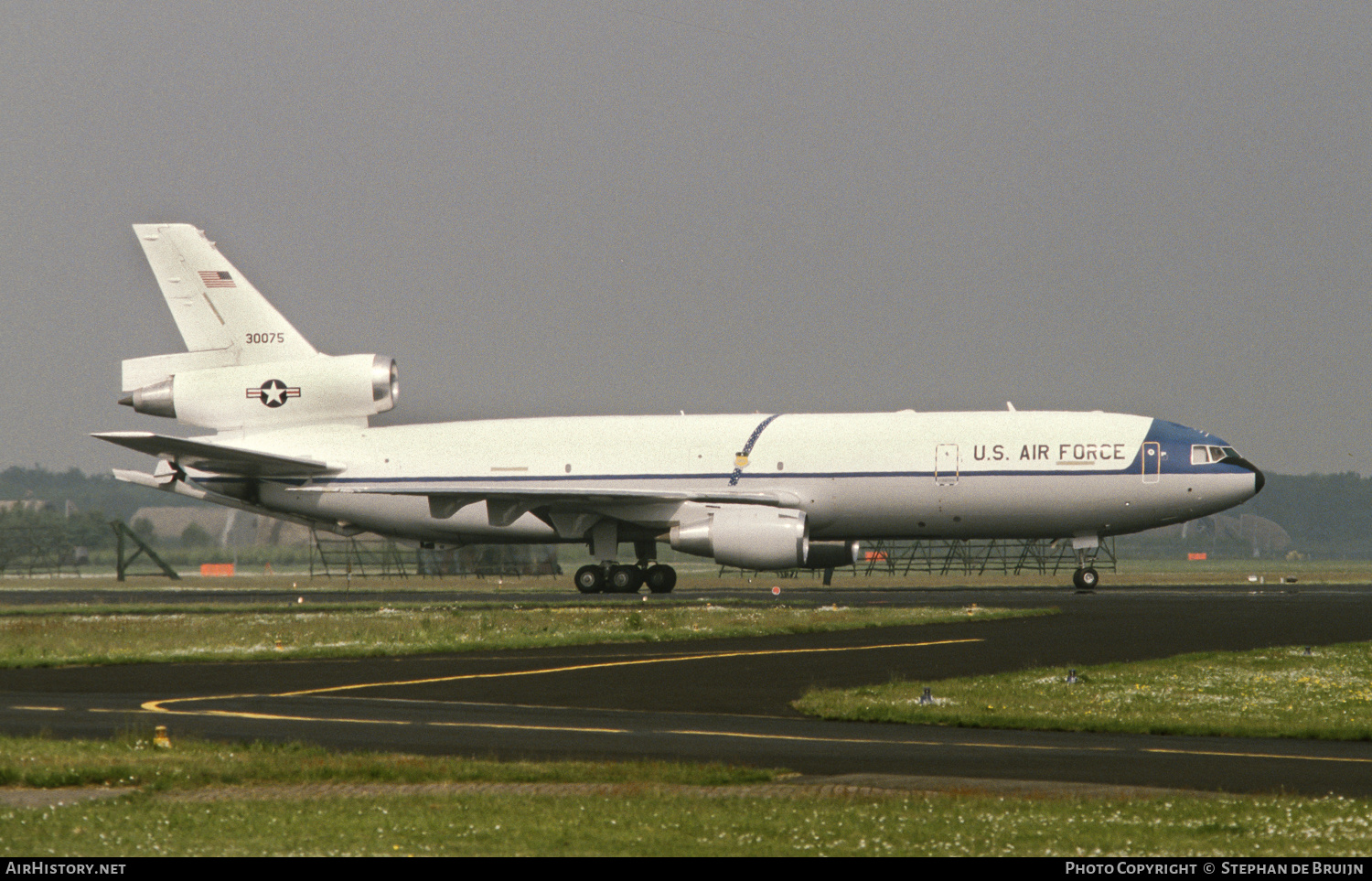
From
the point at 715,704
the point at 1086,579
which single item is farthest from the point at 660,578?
the point at 715,704

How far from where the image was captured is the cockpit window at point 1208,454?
42.0 meters

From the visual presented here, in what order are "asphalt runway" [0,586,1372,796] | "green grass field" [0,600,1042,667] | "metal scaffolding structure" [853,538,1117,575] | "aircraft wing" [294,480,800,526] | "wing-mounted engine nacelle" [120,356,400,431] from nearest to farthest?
"asphalt runway" [0,586,1372,796], "green grass field" [0,600,1042,667], "aircraft wing" [294,480,800,526], "wing-mounted engine nacelle" [120,356,400,431], "metal scaffolding structure" [853,538,1117,575]

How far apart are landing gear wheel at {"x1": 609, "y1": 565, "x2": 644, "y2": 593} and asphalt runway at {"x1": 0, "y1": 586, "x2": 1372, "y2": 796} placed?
1583 centimetres

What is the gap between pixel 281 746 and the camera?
1352 cm

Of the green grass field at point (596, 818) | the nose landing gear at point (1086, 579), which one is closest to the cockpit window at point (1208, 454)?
the nose landing gear at point (1086, 579)

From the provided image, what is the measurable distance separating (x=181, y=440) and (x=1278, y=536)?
4209 inches

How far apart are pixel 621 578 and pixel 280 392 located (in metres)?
12.2

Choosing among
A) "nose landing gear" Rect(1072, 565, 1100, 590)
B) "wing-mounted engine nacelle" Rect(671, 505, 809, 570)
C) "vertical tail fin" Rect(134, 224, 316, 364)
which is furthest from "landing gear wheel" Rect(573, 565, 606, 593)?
"nose landing gear" Rect(1072, 565, 1100, 590)

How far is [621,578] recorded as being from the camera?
44156 mm

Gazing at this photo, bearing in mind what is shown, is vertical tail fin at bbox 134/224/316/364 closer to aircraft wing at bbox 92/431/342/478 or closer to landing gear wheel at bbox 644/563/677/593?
aircraft wing at bbox 92/431/342/478

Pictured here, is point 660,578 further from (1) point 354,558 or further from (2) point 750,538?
(1) point 354,558

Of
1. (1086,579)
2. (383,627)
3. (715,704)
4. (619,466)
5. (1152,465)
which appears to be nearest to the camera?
(715,704)

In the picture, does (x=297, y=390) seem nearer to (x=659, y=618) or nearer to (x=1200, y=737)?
(x=659, y=618)

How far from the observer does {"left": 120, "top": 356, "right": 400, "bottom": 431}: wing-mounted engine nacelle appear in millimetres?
46219
